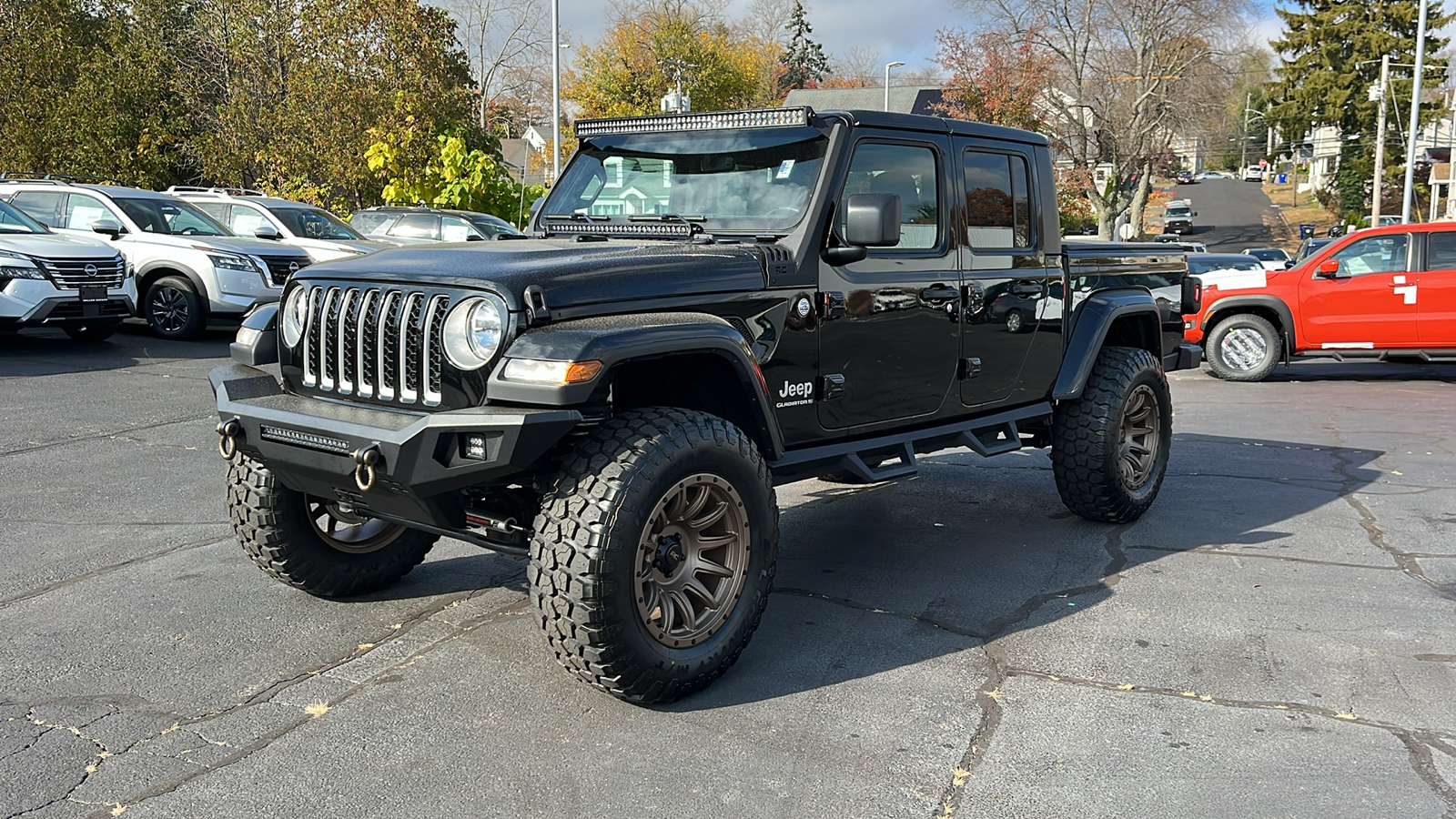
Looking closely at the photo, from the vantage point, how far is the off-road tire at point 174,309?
13.9 meters

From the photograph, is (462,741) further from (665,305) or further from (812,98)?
(812,98)

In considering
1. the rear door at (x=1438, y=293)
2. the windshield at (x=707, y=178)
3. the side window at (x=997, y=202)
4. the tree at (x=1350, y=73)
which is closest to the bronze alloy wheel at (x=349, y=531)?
the windshield at (x=707, y=178)

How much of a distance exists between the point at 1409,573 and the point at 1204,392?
751 centimetres

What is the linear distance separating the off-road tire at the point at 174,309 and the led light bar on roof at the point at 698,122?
9940 mm

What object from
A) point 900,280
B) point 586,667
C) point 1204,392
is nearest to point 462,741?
point 586,667

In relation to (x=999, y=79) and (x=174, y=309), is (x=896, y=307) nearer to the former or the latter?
(x=174, y=309)

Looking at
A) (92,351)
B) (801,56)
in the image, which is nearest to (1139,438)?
A: (92,351)

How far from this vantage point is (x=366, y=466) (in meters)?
3.59

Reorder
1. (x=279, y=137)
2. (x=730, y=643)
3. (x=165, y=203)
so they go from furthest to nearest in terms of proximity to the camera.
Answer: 1. (x=279, y=137)
2. (x=165, y=203)
3. (x=730, y=643)

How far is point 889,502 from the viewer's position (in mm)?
6988

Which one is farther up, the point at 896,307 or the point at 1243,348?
the point at 896,307

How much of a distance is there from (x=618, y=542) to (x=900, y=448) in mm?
1895

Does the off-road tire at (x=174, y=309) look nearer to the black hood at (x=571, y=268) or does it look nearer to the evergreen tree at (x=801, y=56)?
the black hood at (x=571, y=268)

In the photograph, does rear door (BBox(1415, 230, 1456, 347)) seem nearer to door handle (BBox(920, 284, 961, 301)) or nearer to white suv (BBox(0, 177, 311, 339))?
door handle (BBox(920, 284, 961, 301))
